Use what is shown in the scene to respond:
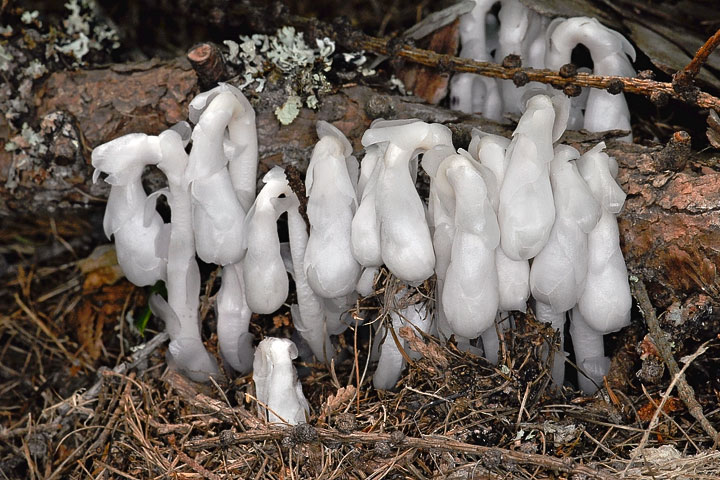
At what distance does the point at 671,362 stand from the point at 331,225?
36.7 inches

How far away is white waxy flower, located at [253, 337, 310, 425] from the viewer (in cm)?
189

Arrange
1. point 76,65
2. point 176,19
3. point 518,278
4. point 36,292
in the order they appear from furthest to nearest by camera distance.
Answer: point 176,19 < point 36,292 < point 76,65 < point 518,278

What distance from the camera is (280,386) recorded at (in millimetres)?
1890

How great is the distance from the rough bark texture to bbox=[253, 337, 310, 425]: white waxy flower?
0.58m

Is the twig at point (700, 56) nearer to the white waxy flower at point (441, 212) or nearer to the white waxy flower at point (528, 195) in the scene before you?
the white waxy flower at point (528, 195)

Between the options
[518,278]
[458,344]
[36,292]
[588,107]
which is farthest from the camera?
[36,292]

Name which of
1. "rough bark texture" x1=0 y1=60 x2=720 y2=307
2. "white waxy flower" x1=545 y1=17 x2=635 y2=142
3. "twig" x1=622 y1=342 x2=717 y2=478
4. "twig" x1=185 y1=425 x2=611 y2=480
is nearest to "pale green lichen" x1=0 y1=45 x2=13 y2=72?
"rough bark texture" x1=0 y1=60 x2=720 y2=307

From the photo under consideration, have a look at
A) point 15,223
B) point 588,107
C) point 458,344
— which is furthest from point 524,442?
point 15,223

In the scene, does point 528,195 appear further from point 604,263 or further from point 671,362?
point 671,362

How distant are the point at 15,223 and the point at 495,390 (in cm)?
195

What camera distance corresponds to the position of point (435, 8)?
2.81 meters

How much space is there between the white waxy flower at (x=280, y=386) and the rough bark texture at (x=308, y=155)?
0.58 m

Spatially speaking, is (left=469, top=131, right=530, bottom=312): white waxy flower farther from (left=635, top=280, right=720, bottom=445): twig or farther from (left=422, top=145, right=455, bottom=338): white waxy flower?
(left=635, top=280, right=720, bottom=445): twig

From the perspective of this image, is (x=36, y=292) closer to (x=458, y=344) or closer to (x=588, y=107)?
(x=458, y=344)
